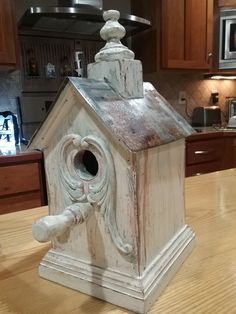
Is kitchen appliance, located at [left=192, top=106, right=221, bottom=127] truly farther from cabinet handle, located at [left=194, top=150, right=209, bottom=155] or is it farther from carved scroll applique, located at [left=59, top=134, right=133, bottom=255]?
carved scroll applique, located at [left=59, top=134, right=133, bottom=255]

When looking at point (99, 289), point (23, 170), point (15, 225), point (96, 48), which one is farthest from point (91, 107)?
point (96, 48)

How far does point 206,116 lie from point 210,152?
600mm

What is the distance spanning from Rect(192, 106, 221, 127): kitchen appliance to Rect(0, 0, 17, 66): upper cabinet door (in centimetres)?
180

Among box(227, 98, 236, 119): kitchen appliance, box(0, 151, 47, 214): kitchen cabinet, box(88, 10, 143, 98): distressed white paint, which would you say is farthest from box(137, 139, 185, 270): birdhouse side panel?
box(227, 98, 236, 119): kitchen appliance

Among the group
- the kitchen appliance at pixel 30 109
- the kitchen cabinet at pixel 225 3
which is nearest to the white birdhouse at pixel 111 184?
the kitchen appliance at pixel 30 109

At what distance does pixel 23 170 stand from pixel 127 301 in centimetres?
141

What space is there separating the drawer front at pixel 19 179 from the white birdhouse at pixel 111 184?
1.25m

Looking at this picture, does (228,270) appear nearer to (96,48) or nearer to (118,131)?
(118,131)

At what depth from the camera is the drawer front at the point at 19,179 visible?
66.5 inches

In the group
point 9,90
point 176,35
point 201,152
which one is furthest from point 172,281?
point 176,35

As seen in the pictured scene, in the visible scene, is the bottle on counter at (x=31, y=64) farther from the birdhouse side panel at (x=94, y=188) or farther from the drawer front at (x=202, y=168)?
the birdhouse side panel at (x=94, y=188)

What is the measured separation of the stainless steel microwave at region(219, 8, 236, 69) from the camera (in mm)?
2649

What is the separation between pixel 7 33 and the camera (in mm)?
1912

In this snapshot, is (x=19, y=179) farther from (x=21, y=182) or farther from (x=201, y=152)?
(x=201, y=152)
